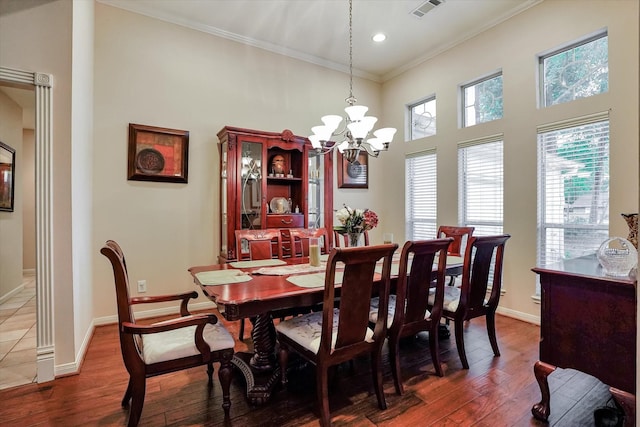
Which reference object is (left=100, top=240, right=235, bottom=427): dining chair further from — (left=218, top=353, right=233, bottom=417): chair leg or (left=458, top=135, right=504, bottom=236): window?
(left=458, top=135, right=504, bottom=236): window

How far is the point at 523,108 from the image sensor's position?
347 centimetres

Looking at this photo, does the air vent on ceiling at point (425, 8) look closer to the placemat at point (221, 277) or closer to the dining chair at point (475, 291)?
the dining chair at point (475, 291)

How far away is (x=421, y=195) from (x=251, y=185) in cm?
256

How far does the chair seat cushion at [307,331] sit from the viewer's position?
1840 millimetres

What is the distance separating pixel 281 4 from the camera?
3400 millimetres

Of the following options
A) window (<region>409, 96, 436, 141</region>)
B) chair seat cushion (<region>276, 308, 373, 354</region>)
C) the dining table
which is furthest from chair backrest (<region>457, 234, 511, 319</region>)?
window (<region>409, 96, 436, 141</region>)

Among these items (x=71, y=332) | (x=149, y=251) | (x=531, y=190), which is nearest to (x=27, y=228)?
(x=149, y=251)

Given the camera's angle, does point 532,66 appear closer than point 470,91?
Yes

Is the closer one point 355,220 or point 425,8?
point 355,220

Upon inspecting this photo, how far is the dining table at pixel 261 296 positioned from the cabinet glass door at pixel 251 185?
1.16 metres

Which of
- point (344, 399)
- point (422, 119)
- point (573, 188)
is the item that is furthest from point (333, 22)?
point (344, 399)

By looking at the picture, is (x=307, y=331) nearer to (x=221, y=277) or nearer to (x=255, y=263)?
(x=221, y=277)

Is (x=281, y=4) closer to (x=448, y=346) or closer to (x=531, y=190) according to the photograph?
(x=531, y=190)

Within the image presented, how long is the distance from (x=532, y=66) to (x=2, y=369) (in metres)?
5.51
